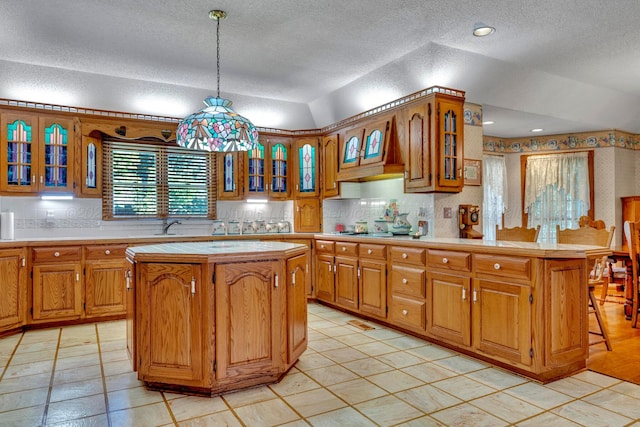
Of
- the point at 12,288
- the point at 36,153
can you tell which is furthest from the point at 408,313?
the point at 36,153

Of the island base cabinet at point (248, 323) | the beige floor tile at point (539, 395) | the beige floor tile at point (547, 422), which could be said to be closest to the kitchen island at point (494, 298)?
the beige floor tile at point (539, 395)

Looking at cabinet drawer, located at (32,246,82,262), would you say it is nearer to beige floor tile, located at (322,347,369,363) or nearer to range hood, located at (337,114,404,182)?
beige floor tile, located at (322,347,369,363)

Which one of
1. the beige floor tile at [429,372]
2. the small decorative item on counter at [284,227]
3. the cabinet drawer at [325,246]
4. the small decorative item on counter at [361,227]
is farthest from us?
the small decorative item on counter at [284,227]

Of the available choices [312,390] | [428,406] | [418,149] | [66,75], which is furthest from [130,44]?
[428,406]

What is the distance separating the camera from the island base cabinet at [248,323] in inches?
107

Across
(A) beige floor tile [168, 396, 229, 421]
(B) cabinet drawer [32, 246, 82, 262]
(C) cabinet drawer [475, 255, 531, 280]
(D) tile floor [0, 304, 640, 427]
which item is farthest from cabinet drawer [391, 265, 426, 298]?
(B) cabinet drawer [32, 246, 82, 262]

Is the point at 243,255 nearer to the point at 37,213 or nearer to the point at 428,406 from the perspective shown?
the point at 428,406

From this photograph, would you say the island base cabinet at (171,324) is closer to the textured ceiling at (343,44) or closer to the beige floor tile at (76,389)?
the beige floor tile at (76,389)

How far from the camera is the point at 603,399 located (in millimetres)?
2609

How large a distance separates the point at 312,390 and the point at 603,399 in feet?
6.04

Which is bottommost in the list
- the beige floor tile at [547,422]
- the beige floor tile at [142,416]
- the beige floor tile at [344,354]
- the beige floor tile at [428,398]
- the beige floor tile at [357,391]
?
the beige floor tile at [344,354]

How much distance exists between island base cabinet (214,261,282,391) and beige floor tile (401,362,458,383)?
3.25 ft

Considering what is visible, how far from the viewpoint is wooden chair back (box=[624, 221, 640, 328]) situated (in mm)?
4020

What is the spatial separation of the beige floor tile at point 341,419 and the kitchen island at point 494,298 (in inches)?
52.1
